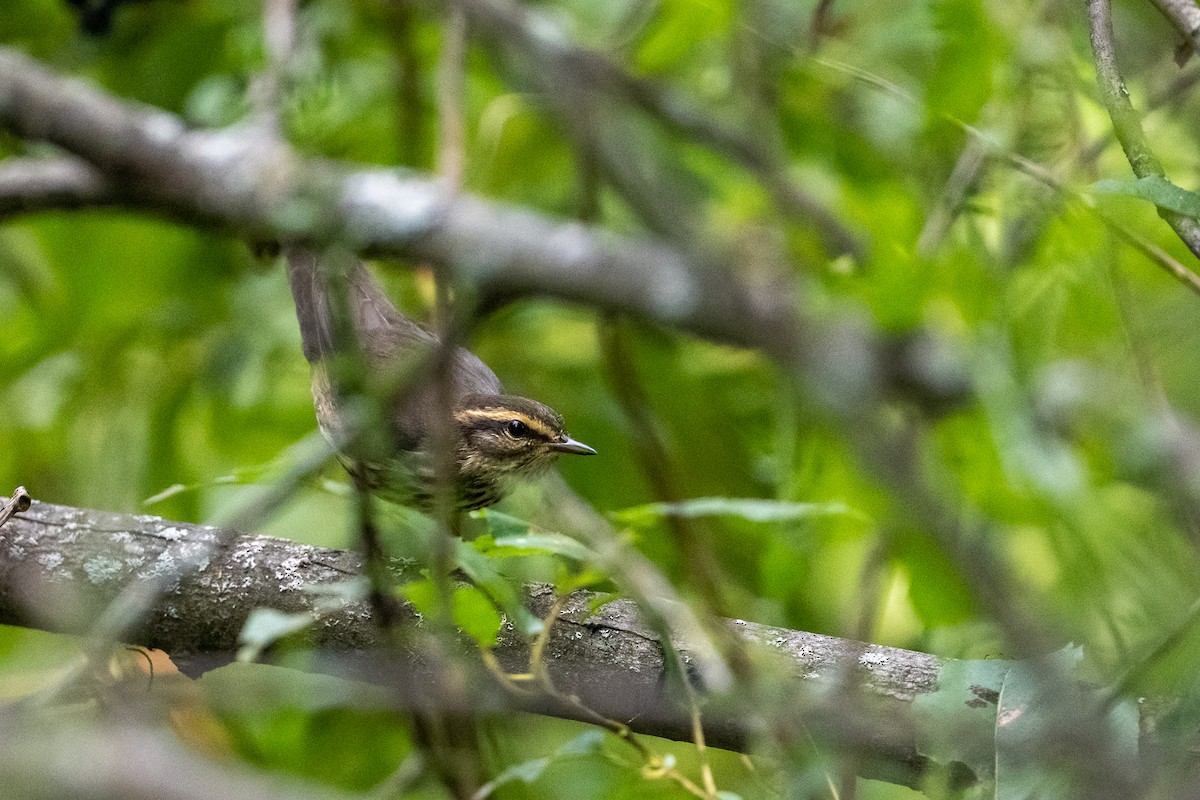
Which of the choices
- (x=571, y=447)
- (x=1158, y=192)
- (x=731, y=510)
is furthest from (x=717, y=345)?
(x=1158, y=192)

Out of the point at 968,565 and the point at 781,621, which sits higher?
the point at 968,565

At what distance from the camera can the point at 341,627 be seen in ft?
8.71

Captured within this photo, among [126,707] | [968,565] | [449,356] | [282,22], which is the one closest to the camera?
[968,565]

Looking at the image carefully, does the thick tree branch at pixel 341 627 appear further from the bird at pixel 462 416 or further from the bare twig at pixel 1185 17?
the bare twig at pixel 1185 17

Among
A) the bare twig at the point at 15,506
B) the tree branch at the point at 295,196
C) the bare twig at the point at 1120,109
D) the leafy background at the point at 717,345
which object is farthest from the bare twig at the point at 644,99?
the bare twig at the point at 15,506

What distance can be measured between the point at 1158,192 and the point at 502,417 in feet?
7.90

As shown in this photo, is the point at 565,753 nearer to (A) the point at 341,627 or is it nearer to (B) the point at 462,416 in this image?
(A) the point at 341,627

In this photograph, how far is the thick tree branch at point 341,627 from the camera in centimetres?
243

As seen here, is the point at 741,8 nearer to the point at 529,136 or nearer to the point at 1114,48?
the point at 1114,48

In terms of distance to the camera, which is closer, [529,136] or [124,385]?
[124,385]

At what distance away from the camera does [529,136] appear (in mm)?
5047

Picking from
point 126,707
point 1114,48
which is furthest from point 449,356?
point 1114,48

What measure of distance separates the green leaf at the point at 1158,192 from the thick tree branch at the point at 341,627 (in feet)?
2.97

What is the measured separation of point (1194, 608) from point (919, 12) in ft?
7.96
